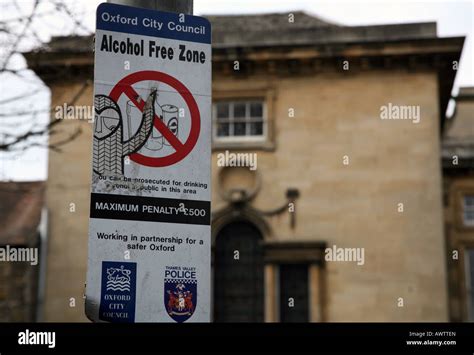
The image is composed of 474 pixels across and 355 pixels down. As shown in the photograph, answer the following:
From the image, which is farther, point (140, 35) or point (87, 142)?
point (87, 142)

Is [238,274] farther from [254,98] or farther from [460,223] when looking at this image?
[460,223]

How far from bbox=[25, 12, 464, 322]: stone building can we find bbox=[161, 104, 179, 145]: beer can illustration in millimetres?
19354

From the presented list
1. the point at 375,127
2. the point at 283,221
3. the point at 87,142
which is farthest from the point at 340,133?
the point at 87,142

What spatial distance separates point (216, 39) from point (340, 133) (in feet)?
14.5

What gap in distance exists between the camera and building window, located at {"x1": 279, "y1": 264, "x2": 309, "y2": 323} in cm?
2253

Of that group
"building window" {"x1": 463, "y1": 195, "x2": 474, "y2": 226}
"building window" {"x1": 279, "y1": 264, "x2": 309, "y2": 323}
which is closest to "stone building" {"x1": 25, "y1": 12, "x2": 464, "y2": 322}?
"building window" {"x1": 279, "y1": 264, "x2": 309, "y2": 323}

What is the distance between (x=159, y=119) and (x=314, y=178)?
65.8 ft

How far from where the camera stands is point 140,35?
11.1ft

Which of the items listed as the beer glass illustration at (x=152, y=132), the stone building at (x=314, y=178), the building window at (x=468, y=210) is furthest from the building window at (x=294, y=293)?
the beer glass illustration at (x=152, y=132)

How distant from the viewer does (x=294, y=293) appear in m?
22.8

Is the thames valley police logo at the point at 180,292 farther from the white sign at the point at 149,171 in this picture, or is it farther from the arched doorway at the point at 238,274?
the arched doorway at the point at 238,274

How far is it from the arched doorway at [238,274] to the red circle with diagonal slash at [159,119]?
64.7 feet

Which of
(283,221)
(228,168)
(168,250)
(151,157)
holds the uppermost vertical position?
(228,168)
